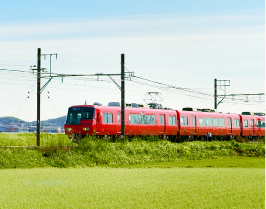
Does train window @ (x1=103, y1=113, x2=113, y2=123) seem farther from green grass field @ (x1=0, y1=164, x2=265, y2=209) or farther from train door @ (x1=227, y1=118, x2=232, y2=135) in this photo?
train door @ (x1=227, y1=118, x2=232, y2=135)

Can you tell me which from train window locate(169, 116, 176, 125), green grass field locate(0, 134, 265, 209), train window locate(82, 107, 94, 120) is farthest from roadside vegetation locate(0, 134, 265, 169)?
train window locate(169, 116, 176, 125)

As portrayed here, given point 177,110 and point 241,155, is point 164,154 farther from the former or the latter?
point 177,110

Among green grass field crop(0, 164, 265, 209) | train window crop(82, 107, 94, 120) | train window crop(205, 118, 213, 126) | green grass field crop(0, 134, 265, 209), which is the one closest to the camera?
green grass field crop(0, 164, 265, 209)

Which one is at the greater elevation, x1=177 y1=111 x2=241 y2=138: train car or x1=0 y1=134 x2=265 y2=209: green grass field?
x1=177 y1=111 x2=241 y2=138: train car

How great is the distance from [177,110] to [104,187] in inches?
1076

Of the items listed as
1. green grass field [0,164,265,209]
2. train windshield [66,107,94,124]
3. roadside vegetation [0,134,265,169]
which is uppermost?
train windshield [66,107,94,124]

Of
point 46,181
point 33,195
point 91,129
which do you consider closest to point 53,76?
point 91,129

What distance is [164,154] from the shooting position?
26.0m

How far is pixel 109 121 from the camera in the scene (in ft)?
108

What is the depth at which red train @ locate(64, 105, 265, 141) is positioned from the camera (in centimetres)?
3200

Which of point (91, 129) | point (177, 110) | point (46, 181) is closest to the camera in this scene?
point (46, 181)

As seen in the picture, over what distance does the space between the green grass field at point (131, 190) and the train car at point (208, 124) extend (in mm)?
23291

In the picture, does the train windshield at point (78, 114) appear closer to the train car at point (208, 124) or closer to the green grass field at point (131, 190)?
the train car at point (208, 124)

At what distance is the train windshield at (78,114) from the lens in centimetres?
3183
